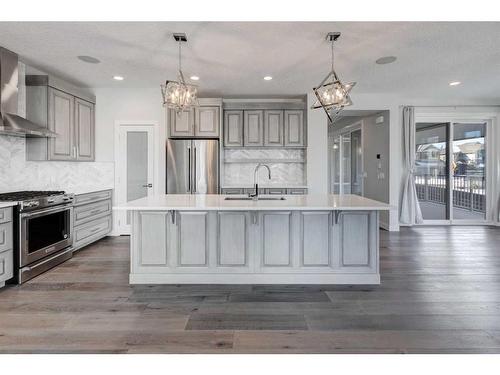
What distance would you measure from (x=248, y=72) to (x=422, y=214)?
4961 millimetres

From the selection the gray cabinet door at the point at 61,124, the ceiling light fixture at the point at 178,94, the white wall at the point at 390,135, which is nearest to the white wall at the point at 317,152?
the white wall at the point at 390,135

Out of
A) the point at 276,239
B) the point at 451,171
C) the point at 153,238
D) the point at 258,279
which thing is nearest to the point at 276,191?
the point at 276,239

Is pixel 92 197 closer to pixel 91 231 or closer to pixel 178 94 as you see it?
pixel 91 231

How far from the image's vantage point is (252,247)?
10.3 feet

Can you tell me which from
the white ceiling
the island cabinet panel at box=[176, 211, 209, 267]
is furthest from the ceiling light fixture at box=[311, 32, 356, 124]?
the island cabinet panel at box=[176, 211, 209, 267]

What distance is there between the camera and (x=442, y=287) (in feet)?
9.87

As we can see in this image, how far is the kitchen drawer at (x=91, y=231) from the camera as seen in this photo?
428cm

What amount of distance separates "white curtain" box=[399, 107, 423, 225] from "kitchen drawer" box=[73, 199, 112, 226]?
5.68 m

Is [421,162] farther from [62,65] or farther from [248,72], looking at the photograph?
[62,65]

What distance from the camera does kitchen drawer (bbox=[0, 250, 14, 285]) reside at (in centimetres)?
296

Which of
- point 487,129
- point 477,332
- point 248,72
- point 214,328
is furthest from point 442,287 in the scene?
point 487,129

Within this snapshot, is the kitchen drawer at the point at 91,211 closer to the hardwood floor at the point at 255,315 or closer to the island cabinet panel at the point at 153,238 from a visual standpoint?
the hardwood floor at the point at 255,315

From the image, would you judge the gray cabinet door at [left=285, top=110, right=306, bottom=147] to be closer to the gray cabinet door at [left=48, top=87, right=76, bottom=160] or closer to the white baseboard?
the white baseboard

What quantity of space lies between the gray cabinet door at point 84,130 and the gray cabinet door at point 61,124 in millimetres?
109
